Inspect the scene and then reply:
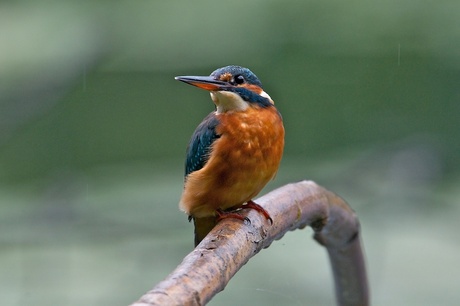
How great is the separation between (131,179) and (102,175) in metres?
0.11

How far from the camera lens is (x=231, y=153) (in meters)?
1.65

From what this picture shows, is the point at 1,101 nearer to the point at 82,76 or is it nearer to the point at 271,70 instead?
the point at 82,76

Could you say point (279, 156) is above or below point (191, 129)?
above

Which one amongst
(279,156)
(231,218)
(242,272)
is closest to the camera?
(231,218)

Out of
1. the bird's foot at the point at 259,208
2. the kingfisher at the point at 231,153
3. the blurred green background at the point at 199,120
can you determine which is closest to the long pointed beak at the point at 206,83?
the kingfisher at the point at 231,153

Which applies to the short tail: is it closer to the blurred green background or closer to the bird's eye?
the bird's eye

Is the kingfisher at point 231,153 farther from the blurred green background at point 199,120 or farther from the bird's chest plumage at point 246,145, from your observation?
the blurred green background at point 199,120

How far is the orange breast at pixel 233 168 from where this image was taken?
1636mm

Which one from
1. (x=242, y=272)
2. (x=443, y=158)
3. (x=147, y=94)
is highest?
(x=147, y=94)

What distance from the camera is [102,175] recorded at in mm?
3984

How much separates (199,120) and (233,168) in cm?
224

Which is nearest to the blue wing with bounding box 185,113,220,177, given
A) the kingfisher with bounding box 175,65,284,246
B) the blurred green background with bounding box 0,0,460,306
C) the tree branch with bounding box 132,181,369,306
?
the kingfisher with bounding box 175,65,284,246

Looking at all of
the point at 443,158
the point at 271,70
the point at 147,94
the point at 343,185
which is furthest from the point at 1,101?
the point at 443,158

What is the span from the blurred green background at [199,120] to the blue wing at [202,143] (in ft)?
5.27
